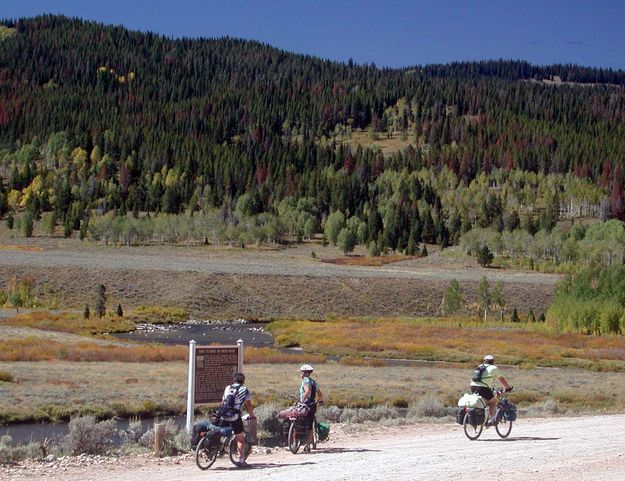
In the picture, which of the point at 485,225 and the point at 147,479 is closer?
the point at 147,479

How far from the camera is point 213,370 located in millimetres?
19891

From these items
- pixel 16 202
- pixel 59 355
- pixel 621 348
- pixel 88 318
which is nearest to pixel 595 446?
pixel 59 355

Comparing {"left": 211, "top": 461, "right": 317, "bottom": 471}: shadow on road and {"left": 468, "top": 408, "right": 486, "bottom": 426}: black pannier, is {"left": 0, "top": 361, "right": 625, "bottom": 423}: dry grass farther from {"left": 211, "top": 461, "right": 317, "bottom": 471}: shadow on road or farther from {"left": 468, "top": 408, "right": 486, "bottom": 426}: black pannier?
{"left": 211, "top": 461, "right": 317, "bottom": 471}: shadow on road

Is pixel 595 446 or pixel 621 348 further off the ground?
pixel 595 446

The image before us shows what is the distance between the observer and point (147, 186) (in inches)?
7008

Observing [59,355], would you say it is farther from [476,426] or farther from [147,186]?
[147,186]

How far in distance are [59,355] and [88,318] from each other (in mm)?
28628

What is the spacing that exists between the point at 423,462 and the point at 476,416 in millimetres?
3557

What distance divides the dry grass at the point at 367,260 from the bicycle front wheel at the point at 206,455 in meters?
104

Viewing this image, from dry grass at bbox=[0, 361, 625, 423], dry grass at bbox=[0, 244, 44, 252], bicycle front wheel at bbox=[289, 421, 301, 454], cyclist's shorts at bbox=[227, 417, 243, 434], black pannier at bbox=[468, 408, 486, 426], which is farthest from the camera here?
dry grass at bbox=[0, 244, 44, 252]

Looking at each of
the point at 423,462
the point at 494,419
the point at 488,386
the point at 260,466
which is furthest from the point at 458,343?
the point at 260,466

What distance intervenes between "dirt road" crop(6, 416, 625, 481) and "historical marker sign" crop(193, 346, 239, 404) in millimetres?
1872

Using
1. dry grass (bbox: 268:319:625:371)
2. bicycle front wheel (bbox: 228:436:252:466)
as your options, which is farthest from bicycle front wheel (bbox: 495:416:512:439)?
dry grass (bbox: 268:319:625:371)

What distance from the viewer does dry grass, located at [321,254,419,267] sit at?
405ft
